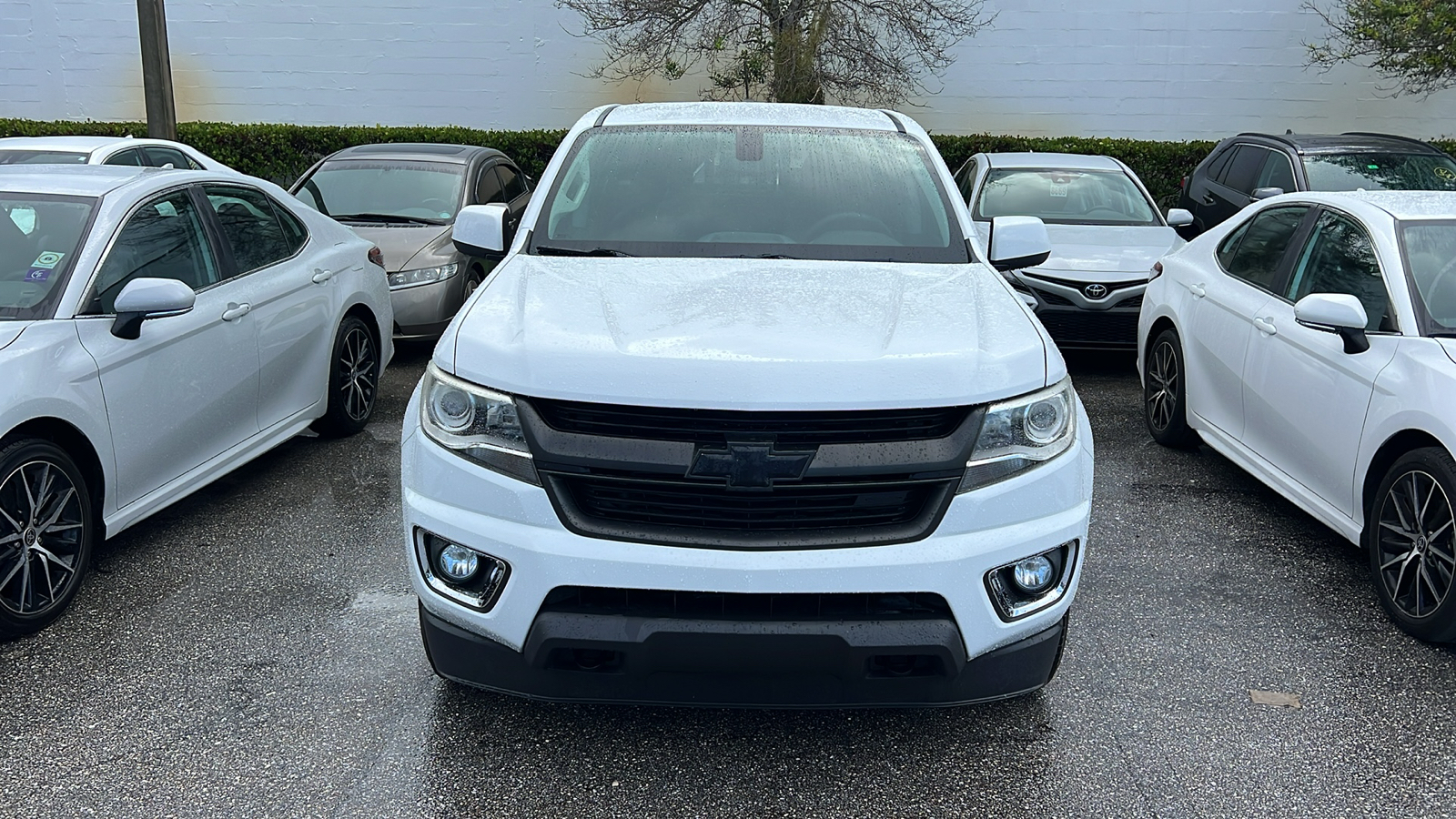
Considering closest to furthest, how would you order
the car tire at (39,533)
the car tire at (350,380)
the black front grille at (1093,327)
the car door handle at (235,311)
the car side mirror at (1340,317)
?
the car tire at (39,533) < the car side mirror at (1340,317) < the car door handle at (235,311) < the car tire at (350,380) < the black front grille at (1093,327)

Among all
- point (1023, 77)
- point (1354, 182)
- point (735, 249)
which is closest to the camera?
point (735, 249)

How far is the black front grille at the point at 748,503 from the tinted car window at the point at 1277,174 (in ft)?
24.5

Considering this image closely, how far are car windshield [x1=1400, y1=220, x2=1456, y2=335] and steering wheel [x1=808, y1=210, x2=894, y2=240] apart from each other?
209 centimetres

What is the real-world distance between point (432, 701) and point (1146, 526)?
129 inches

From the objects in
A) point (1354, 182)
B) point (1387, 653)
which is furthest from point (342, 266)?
point (1354, 182)

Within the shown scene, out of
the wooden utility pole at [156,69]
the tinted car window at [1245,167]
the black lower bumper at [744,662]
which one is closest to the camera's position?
the black lower bumper at [744,662]

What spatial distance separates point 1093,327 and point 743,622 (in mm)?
5860

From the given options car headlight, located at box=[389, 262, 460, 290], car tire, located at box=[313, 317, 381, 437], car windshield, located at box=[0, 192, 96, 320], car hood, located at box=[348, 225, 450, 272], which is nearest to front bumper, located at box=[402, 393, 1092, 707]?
car windshield, located at box=[0, 192, 96, 320]

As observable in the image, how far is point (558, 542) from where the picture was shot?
9.52ft

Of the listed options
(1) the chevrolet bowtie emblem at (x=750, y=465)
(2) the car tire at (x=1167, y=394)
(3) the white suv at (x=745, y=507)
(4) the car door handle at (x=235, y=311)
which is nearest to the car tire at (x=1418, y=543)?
(3) the white suv at (x=745, y=507)

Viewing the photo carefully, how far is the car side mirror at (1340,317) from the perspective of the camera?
447cm

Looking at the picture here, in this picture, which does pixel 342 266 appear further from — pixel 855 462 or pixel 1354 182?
pixel 1354 182

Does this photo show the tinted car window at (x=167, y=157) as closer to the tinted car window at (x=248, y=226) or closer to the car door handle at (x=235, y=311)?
the tinted car window at (x=248, y=226)

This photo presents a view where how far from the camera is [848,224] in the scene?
421 cm
